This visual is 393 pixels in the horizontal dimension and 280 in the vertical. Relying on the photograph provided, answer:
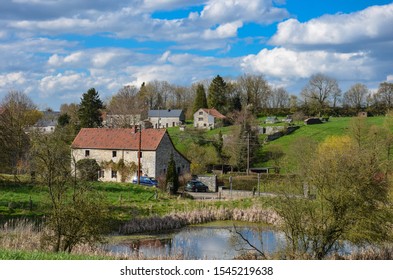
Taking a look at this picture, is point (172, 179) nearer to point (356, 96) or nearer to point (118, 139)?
point (118, 139)

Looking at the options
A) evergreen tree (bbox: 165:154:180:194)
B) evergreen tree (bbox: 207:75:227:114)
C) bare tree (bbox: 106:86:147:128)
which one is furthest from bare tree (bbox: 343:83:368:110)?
evergreen tree (bbox: 165:154:180:194)

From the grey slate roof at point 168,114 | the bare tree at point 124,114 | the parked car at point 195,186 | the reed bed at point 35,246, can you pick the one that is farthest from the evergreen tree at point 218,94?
the reed bed at point 35,246

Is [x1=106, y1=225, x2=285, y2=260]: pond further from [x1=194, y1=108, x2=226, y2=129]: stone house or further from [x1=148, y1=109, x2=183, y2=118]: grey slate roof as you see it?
[x1=148, y1=109, x2=183, y2=118]: grey slate roof

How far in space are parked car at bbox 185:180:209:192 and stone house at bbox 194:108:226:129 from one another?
41568 millimetres

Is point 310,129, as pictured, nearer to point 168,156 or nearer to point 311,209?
point 168,156

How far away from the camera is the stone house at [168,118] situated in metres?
99.4

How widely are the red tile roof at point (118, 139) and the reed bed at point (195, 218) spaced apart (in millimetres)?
18499

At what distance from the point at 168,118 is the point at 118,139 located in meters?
50.4

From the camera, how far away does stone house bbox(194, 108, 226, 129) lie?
283ft

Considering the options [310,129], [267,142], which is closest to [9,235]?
[267,142]

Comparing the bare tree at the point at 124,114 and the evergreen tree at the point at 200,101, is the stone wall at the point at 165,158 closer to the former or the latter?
the bare tree at the point at 124,114

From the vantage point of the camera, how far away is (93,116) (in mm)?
71938

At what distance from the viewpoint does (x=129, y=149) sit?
4856cm
